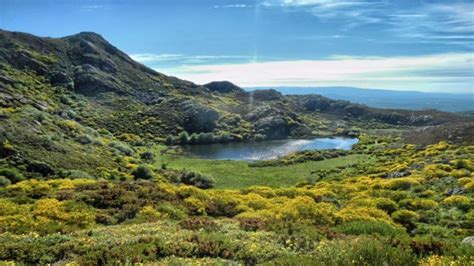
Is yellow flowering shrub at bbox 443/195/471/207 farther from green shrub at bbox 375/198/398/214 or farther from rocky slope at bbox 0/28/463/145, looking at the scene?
rocky slope at bbox 0/28/463/145

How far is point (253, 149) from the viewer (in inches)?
4124

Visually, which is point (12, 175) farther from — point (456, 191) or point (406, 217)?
point (456, 191)

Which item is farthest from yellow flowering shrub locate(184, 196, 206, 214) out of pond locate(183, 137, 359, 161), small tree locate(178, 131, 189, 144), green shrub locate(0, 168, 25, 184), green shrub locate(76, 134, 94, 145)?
small tree locate(178, 131, 189, 144)

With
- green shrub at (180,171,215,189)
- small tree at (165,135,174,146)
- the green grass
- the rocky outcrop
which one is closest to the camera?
green shrub at (180,171,215,189)

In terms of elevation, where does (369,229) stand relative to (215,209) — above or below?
above

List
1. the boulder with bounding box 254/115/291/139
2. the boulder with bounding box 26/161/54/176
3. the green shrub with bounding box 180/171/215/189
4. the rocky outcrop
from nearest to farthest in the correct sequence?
the boulder with bounding box 26/161/54/176 < the green shrub with bounding box 180/171/215/189 < the boulder with bounding box 254/115/291/139 < the rocky outcrop

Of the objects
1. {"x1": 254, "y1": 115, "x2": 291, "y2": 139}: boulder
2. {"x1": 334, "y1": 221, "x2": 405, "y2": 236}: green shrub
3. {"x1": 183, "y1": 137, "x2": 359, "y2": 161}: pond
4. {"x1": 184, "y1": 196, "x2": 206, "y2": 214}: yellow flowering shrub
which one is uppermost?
{"x1": 334, "y1": 221, "x2": 405, "y2": 236}: green shrub

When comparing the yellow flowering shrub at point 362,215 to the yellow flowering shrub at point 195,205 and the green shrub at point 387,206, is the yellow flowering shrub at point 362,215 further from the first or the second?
the yellow flowering shrub at point 195,205

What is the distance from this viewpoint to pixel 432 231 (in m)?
16.7

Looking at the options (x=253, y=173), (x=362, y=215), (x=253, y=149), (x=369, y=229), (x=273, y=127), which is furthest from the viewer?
(x=273, y=127)

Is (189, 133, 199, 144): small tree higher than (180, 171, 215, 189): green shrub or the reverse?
the reverse

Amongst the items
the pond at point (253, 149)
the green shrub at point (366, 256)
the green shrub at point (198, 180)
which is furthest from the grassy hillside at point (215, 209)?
the pond at point (253, 149)

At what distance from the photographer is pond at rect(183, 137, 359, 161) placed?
302 ft

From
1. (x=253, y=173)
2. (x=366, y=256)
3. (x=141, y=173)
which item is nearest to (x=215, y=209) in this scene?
(x=366, y=256)
